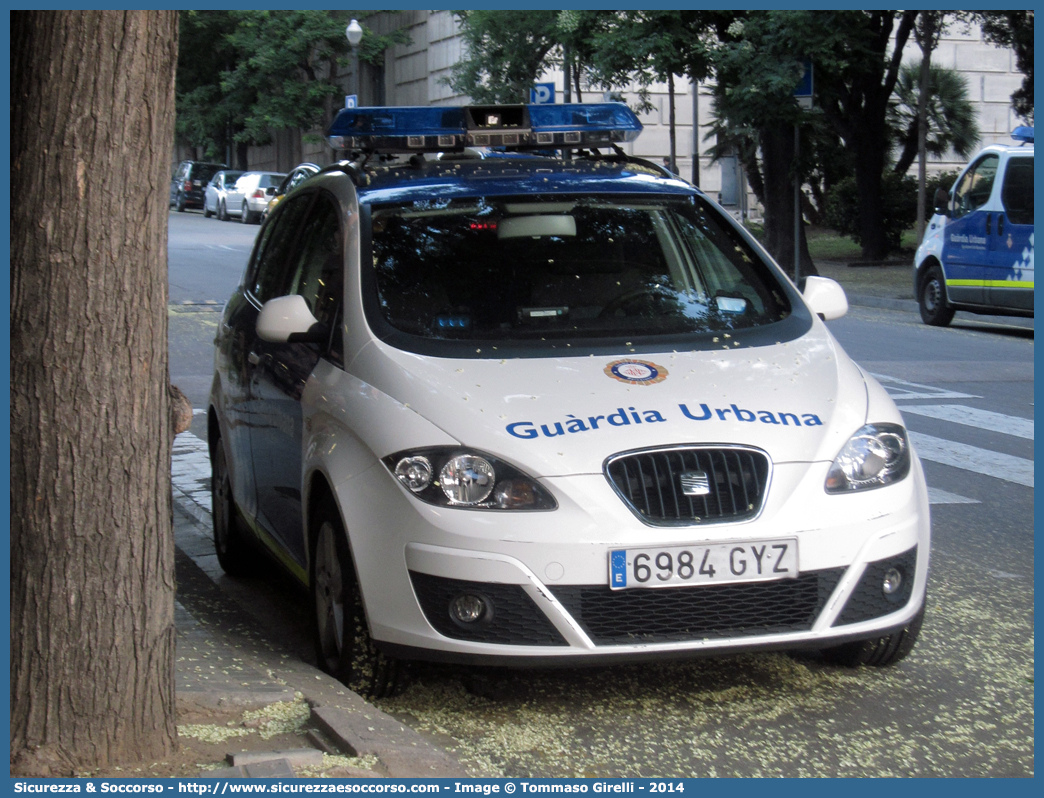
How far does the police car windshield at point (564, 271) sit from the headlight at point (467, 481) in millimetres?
689

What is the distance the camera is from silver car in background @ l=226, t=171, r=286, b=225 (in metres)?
40.8

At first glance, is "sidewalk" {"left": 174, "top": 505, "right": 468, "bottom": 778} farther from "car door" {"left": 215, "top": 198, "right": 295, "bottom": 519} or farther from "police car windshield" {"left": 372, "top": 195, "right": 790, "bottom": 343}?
"police car windshield" {"left": 372, "top": 195, "right": 790, "bottom": 343}

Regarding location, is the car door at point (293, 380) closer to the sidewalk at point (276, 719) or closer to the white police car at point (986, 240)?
the sidewalk at point (276, 719)

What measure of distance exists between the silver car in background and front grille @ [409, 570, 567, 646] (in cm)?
3717

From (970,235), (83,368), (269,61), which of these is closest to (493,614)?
(83,368)

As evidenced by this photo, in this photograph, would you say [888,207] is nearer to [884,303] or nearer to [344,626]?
[884,303]

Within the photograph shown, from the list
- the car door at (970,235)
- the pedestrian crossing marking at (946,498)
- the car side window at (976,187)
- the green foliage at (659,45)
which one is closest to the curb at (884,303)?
the car door at (970,235)

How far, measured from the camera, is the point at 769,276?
5.21 metres

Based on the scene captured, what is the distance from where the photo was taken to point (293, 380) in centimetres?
489

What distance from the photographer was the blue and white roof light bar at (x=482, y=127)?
5934mm

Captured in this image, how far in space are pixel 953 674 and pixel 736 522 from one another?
3.83 feet

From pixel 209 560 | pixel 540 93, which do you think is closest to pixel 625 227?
pixel 209 560

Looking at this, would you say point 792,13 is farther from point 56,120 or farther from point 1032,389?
point 56,120

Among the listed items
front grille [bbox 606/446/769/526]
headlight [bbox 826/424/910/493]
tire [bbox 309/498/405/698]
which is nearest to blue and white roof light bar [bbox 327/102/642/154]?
tire [bbox 309/498/405/698]
